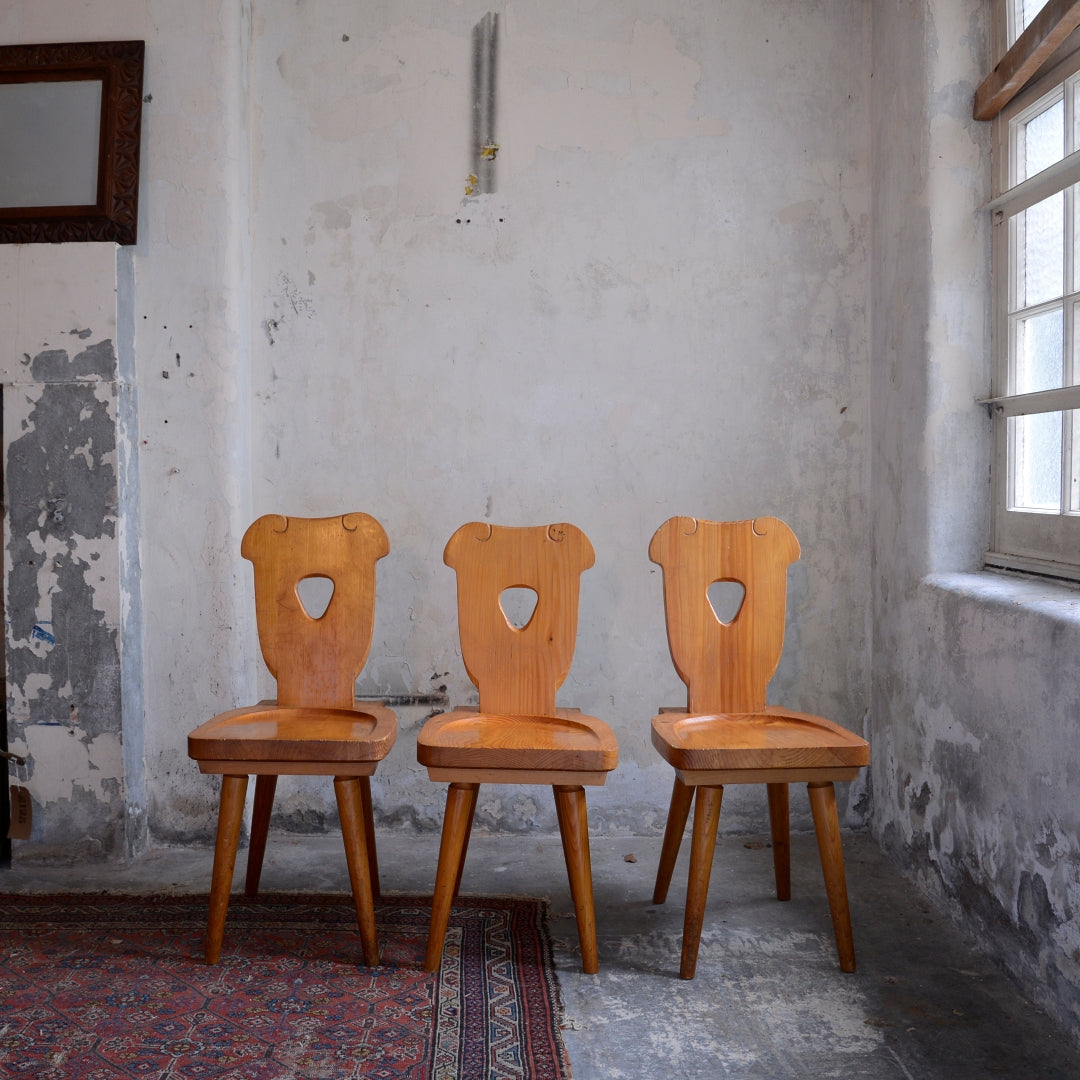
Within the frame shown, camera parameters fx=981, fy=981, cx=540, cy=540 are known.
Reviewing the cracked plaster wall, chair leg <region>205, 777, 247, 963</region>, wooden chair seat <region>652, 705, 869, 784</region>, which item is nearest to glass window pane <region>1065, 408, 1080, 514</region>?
wooden chair seat <region>652, 705, 869, 784</region>

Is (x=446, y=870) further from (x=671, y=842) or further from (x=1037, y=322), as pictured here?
(x=1037, y=322)

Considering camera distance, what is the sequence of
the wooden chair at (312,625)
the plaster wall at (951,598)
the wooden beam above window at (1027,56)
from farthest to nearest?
the wooden chair at (312,625) → the wooden beam above window at (1027,56) → the plaster wall at (951,598)

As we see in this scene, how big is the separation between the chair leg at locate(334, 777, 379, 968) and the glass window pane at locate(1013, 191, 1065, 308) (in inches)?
83.6

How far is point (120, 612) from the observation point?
3.03 m

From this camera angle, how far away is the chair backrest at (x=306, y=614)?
2.71m

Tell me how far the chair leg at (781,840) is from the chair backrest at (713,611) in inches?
11.0

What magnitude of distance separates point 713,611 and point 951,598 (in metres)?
0.62

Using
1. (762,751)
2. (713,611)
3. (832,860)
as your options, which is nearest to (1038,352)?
(713,611)

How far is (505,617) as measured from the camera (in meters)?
2.67

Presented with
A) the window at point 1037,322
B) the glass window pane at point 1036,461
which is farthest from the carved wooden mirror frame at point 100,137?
the glass window pane at point 1036,461

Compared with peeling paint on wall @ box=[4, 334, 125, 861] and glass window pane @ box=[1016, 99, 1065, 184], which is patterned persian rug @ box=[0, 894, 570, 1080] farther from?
glass window pane @ box=[1016, 99, 1065, 184]

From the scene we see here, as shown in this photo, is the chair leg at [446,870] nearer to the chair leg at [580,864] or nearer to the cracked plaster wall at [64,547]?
the chair leg at [580,864]

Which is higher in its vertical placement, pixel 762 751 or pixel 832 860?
pixel 762 751

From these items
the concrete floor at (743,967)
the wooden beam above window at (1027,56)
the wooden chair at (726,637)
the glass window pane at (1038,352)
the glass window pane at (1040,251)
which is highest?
the wooden beam above window at (1027,56)
